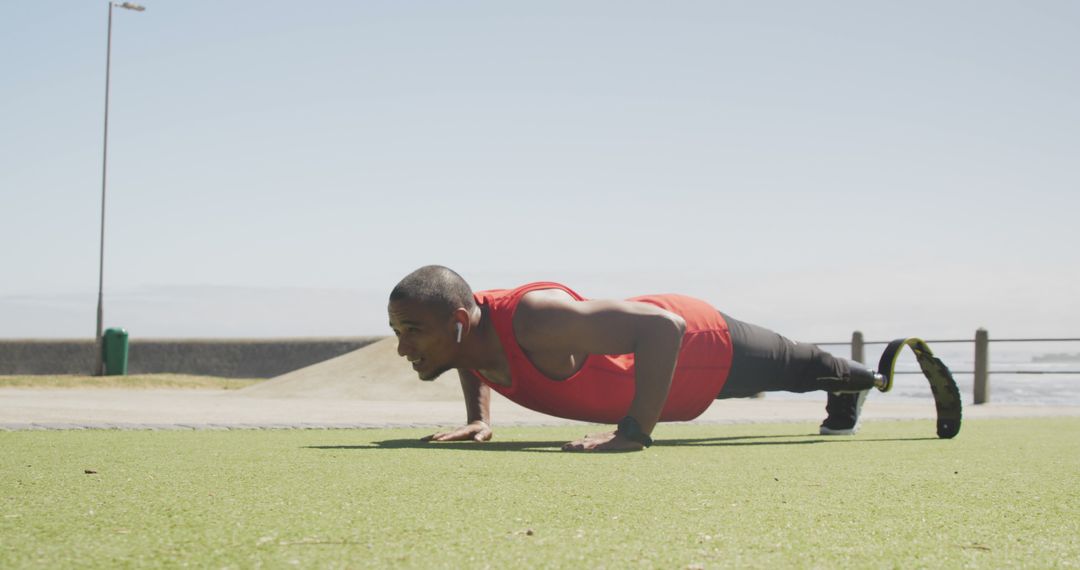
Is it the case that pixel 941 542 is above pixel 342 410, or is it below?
above

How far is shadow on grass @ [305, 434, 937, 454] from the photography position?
15.3 feet

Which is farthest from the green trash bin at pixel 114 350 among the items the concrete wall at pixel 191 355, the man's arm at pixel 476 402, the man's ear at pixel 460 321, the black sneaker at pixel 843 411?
the man's ear at pixel 460 321

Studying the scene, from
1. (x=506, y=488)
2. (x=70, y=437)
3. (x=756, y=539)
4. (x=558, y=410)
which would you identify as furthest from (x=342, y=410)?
(x=756, y=539)

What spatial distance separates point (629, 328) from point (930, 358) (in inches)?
80.0

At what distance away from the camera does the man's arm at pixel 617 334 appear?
14.5 ft

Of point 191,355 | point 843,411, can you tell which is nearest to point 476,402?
point 843,411

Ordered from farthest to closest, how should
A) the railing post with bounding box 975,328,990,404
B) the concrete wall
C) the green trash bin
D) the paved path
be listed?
the concrete wall, the green trash bin, the railing post with bounding box 975,328,990,404, the paved path

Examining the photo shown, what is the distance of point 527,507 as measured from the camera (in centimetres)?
271

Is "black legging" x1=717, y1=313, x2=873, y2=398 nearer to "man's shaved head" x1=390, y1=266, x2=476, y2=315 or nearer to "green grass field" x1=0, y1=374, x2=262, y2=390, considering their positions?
"man's shaved head" x1=390, y1=266, x2=476, y2=315

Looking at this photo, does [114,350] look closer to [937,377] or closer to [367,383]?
[367,383]

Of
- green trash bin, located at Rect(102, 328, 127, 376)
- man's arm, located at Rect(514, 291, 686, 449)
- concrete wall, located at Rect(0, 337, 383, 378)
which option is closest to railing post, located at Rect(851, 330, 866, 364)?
concrete wall, located at Rect(0, 337, 383, 378)

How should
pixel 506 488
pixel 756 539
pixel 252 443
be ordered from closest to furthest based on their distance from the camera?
pixel 756 539 < pixel 506 488 < pixel 252 443

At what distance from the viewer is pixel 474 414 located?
214 inches

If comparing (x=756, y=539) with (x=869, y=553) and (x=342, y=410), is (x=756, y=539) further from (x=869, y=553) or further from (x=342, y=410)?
(x=342, y=410)
